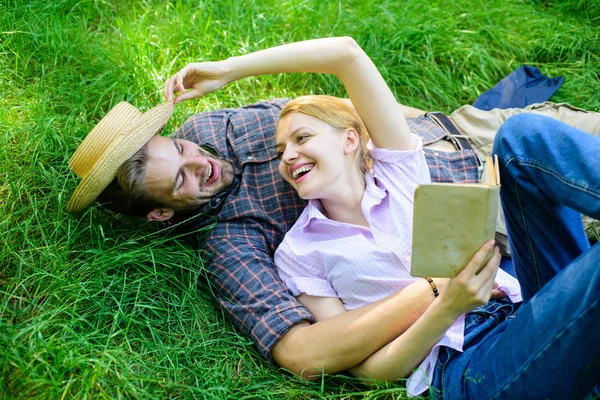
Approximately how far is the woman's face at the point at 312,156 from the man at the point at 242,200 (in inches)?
14.2

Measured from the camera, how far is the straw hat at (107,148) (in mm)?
3029

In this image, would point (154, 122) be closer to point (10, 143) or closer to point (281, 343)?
point (10, 143)

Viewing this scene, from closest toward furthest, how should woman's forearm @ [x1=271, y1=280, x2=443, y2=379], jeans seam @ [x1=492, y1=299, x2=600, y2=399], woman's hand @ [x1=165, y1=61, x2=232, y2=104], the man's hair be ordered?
jeans seam @ [x1=492, y1=299, x2=600, y2=399]
woman's forearm @ [x1=271, y1=280, x2=443, y2=379]
the man's hair
woman's hand @ [x1=165, y1=61, x2=232, y2=104]

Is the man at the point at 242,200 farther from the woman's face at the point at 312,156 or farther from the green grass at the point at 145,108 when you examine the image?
the woman's face at the point at 312,156

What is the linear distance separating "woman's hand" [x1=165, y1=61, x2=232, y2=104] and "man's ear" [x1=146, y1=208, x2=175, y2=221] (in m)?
0.59

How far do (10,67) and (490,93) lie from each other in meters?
3.27

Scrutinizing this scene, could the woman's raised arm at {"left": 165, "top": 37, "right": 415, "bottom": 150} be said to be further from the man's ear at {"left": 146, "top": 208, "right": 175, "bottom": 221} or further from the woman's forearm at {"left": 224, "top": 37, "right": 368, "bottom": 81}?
the man's ear at {"left": 146, "top": 208, "right": 175, "bottom": 221}

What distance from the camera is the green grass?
275cm

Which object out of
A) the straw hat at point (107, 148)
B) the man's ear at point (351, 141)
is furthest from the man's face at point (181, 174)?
the man's ear at point (351, 141)

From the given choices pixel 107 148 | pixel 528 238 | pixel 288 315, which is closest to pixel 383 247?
pixel 288 315

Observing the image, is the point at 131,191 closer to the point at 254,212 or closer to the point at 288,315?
the point at 254,212

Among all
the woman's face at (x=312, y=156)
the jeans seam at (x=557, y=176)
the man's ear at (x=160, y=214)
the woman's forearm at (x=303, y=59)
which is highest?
the woman's forearm at (x=303, y=59)

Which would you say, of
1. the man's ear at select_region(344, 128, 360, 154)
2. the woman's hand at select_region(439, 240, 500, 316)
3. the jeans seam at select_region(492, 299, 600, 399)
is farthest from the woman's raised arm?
the jeans seam at select_region(492, 299, 600, 399)

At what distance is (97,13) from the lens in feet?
15.5
